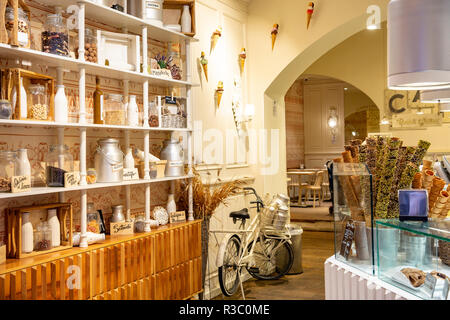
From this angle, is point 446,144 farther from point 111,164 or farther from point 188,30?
point 111,164

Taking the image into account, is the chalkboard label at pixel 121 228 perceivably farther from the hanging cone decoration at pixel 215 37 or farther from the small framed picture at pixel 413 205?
the hanging cone decoration at pixel 215 37

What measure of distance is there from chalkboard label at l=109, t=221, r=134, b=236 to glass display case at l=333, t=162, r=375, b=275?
161 centimetres

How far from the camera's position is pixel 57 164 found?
2807 millimetres

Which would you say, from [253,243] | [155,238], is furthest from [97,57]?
[253,243]

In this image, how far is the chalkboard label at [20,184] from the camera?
245cm

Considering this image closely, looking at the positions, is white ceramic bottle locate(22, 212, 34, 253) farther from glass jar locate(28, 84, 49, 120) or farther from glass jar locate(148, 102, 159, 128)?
glass jar locate(148, 102, 159, 128)

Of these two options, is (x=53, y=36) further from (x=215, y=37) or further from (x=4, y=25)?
(x=215, y=37)

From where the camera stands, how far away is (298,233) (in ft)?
17.7

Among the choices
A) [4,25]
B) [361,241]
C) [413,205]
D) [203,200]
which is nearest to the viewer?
[413,205]

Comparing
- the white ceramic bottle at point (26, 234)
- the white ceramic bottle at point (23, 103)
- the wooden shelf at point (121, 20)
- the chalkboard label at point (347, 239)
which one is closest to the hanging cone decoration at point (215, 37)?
the wooden shelf at point (121, 20)

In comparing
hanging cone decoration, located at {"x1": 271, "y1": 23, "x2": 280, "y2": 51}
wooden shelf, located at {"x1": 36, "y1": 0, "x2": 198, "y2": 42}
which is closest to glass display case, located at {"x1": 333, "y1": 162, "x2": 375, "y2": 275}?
wooden shelf, located at {"x1": 36, "y1": 0, "x2": 198, "y2": 42}

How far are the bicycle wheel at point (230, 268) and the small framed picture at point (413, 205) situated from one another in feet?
8.13

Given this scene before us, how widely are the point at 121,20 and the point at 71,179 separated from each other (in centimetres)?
125

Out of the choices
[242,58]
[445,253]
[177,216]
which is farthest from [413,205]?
[242,58]
